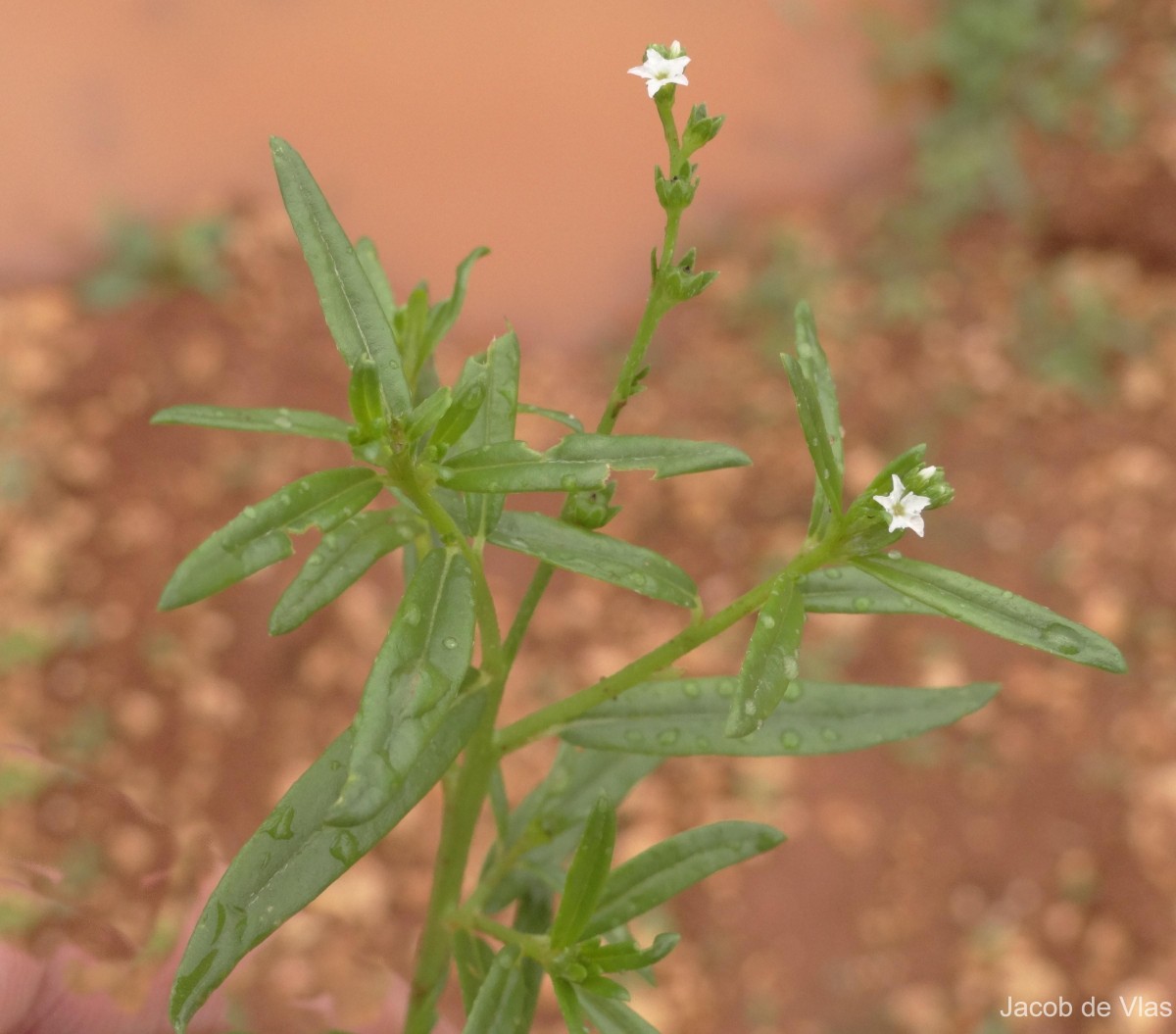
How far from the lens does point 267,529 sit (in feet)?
4.11

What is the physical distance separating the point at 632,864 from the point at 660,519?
258 cm

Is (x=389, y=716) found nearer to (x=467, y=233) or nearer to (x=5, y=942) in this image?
(x=5, y=942)

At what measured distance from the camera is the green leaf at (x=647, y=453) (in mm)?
1321

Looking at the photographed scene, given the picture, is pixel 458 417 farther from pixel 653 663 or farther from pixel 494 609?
pixel 653 663

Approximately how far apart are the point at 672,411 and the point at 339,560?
10.4ft

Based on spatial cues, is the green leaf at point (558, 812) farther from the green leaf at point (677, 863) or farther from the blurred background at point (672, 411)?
the blurred background at point (672, 411)

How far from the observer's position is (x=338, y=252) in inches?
55.9

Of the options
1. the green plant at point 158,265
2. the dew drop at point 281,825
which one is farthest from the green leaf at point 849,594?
the green plant at point 158,265

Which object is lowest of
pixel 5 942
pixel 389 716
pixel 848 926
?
pixel 5 942

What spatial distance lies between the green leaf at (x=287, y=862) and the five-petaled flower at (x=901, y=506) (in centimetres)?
54

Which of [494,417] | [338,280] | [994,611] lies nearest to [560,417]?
[494,417]

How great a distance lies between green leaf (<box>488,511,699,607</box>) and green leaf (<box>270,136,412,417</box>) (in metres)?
0.19

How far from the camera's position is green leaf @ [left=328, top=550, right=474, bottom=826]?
116cm

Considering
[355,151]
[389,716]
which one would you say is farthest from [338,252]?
[355,151]
